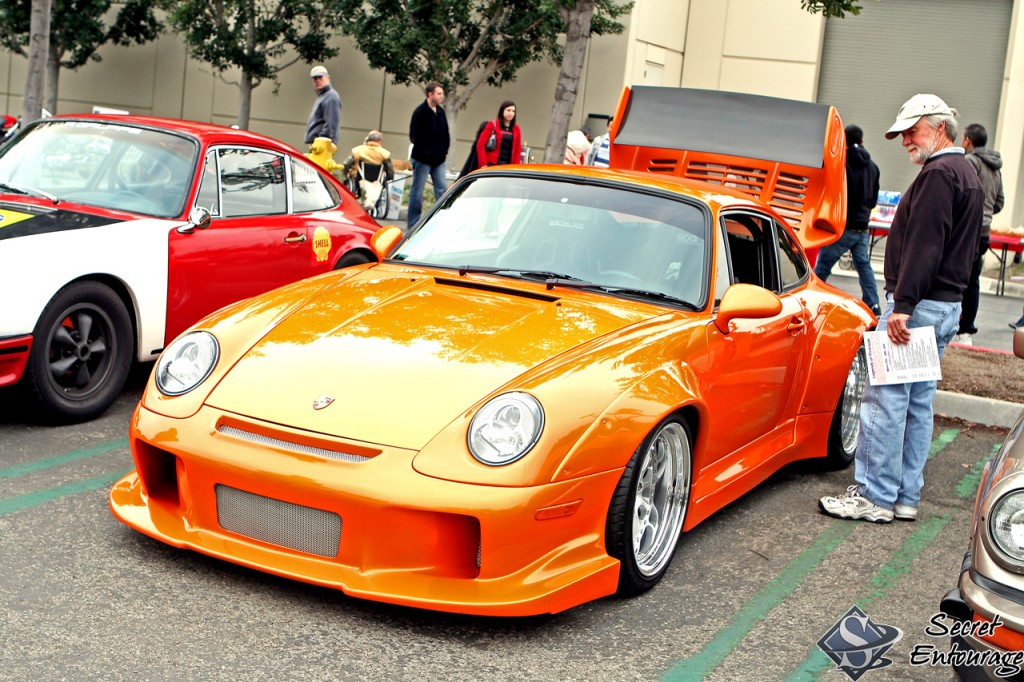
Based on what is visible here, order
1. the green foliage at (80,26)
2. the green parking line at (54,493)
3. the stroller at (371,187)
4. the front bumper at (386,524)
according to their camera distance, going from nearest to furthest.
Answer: the front bumper at (386,524) < the green parking line at (54,493) < the stroller at (371,187) < the green foliage at (80,26)

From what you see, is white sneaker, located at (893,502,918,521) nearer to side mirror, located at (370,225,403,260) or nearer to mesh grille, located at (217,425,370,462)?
side mirror, located at (370,225,403,260)

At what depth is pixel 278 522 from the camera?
3.53 m

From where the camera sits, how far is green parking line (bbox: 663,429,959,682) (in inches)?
135

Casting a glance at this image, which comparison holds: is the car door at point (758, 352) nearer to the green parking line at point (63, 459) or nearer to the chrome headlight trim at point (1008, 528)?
the chrome headlight trim at point (1008, 528)

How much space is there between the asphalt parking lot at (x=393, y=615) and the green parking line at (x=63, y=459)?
3 cm

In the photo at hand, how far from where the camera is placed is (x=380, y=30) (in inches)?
870

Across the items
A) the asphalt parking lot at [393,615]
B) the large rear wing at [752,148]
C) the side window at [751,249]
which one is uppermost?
the large rear wing at [752,148]

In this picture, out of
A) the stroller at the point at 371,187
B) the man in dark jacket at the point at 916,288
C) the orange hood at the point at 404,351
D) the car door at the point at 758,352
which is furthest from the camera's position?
the stroller at the point at 371,187

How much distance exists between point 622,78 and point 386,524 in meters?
20.2

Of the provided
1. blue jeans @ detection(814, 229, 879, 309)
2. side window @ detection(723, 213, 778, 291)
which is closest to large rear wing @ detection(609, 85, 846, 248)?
side window @ detection(723, 213, 778, 291)

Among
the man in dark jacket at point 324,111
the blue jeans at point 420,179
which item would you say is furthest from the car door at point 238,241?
the blue jeans at point 420,179

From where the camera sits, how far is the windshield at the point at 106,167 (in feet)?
20.0

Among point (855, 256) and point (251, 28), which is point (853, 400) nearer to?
point (855, 256)

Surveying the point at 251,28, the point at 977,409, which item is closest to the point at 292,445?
the point at 977,409
